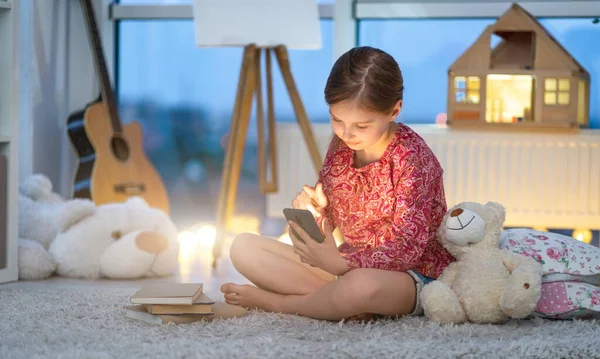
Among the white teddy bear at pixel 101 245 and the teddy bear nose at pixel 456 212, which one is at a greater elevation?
the teddy bear nose at pixel 456 212

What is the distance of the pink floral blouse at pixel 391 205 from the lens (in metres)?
1.62

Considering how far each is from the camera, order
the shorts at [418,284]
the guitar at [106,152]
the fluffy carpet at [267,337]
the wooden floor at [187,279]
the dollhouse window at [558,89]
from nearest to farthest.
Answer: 1. the fluffy carpet at [267,337]
2. the shorts at [418,284]
3. the wooden floor at [187,279]
4. the dollhouse window at [558,89]
5. the guitar at [106,152]

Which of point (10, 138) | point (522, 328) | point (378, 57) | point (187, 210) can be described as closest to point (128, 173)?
point (187, 210)

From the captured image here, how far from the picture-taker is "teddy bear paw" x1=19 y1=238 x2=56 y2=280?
2.29m

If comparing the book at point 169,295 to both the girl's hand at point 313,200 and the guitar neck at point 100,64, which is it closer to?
the girl's hand at point 313,200

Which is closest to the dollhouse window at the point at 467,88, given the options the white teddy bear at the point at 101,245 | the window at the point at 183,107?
the window at the point at 183,107

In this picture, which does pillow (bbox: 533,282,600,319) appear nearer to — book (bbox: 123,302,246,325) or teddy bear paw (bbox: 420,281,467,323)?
teddy bear paw (bbox: 420,281,467,323)

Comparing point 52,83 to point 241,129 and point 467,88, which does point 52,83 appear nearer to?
point 241,129

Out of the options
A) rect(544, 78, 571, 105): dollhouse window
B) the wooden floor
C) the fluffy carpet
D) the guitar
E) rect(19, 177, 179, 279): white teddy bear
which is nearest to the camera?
the fluffy carpet

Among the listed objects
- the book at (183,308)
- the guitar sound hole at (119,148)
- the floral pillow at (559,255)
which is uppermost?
the guitar sound hole at (119,148)

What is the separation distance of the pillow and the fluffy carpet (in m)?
0.03

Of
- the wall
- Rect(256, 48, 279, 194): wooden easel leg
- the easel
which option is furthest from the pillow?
the wall

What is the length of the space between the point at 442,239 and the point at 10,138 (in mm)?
1232

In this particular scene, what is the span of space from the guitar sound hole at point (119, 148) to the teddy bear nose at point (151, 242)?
69cm
